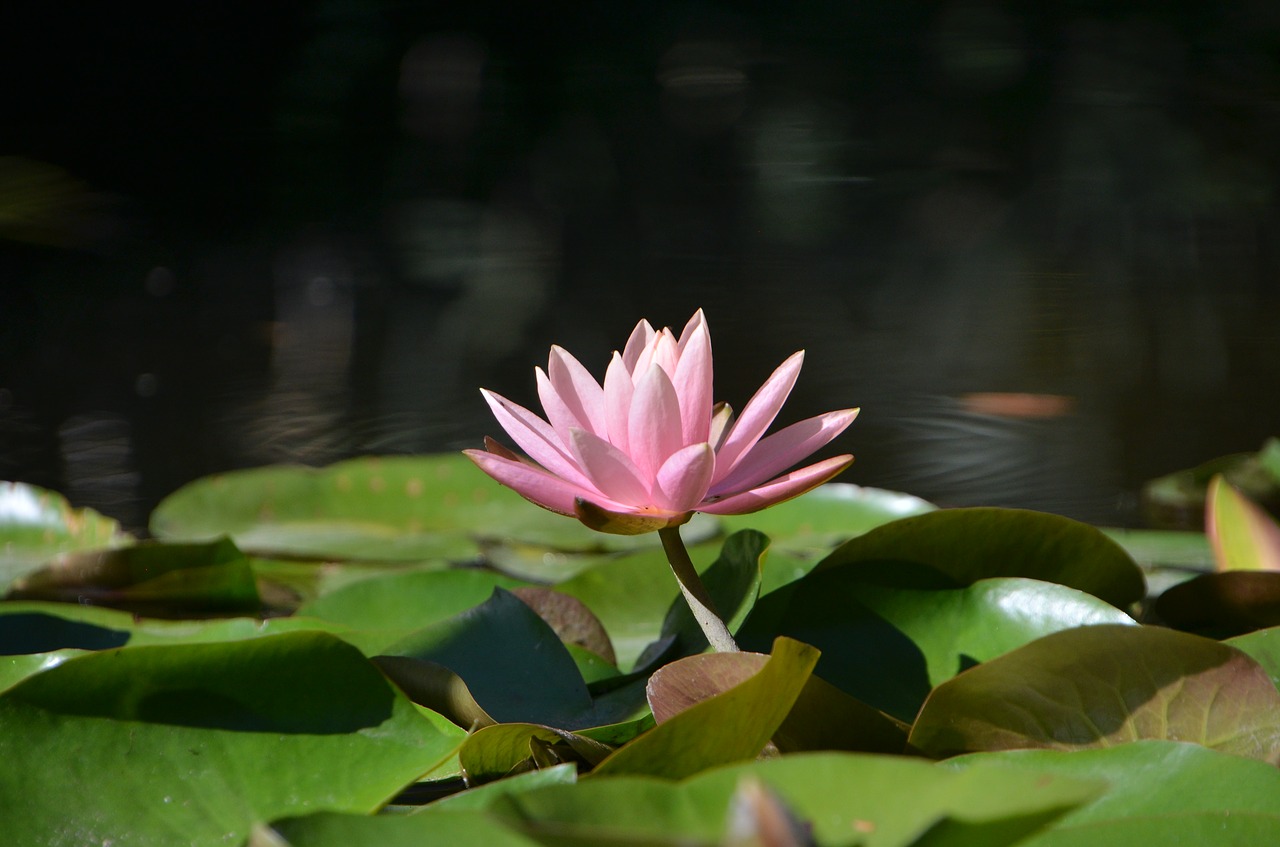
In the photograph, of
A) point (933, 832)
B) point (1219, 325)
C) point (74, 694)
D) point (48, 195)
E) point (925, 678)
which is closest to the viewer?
point (933, 832)

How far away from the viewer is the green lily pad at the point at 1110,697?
0.49 metres

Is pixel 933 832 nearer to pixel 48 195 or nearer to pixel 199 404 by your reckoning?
pixel 199 404

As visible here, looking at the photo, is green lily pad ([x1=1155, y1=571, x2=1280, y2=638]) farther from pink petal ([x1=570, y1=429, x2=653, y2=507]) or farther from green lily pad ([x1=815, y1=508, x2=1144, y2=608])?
pink petal ([x1=570, y1=429, x2=653, y2=507])

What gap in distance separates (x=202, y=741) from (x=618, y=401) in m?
0.26

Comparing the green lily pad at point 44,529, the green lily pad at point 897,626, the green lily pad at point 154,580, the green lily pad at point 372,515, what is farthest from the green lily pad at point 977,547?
the green lily pad at point 44,529

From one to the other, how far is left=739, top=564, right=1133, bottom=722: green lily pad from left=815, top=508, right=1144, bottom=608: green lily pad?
11mm

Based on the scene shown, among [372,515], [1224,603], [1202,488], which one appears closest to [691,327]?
[1224,603]

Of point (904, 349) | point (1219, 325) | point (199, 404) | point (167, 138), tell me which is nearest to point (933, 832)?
point (199, 404)

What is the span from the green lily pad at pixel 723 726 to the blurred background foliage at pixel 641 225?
1295 mm

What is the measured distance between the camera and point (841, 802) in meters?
0.33

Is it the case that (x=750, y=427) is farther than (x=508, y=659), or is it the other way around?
(x=508, y=659)

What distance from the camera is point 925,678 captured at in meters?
0.63

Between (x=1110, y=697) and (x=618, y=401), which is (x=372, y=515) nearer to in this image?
(x=618, y=401)

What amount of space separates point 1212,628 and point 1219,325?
2723mm
